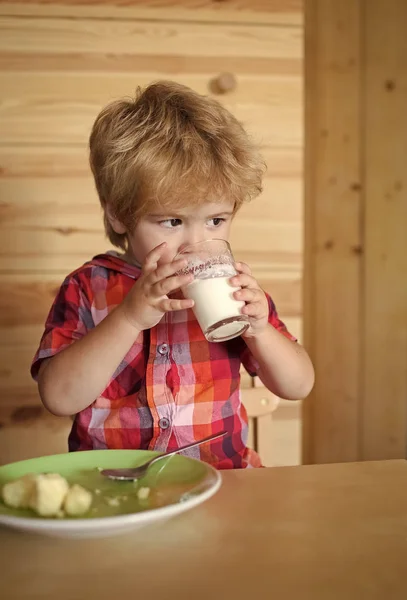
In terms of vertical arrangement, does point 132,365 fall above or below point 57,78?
below

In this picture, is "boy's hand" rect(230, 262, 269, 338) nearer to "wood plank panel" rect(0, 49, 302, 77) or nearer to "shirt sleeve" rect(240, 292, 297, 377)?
"shirt sleeve" rect(240, 292, 297, 377)

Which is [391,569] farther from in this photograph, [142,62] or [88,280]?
[142,62]

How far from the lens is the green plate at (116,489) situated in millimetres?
562

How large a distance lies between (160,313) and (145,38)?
856 millimetres

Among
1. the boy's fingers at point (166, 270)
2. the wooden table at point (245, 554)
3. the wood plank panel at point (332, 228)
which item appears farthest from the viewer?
the wood plank panel at point (332, 228)

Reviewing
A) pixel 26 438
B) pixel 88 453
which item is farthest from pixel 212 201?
pixel 26 438

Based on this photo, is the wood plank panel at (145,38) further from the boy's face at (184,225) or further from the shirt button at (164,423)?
the shirt button at (164,423)

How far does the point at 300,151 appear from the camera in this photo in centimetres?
154

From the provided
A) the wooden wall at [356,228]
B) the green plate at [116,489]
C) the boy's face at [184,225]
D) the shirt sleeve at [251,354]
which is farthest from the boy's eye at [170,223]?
the wooden wall at [356,228]

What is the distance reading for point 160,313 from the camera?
2.91 ft

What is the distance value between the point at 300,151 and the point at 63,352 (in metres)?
0.84

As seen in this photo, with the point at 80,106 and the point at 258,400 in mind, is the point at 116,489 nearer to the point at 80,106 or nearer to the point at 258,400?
the point at 258,400

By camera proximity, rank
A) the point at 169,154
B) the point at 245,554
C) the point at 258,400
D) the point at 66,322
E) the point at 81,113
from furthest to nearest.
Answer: the point at 81,113 → the point at 258,400 → the point at 66,322 → the point at 169,154 → the point at 245,554

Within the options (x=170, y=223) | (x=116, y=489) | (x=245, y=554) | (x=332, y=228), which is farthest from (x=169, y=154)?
(x=332, y=228)
